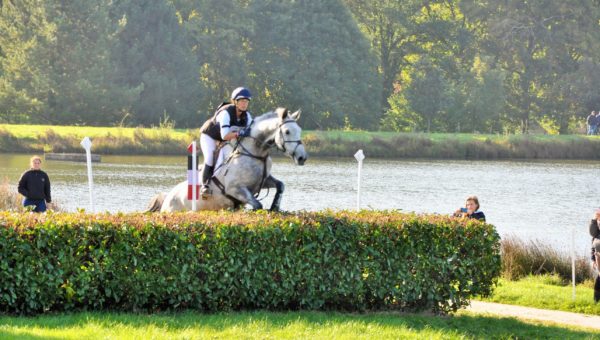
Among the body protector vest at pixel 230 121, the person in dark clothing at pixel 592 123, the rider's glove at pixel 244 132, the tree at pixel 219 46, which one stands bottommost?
the rider's glove at pixel 244 132

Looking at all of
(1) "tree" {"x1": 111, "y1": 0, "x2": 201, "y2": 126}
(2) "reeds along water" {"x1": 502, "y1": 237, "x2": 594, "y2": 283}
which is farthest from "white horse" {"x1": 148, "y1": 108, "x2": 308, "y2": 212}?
(1) "tree" {"x1": 111, "y1": 0, "x2": 201, "y2": 126}

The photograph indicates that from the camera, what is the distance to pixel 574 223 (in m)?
32.2

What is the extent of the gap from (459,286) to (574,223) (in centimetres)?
2018

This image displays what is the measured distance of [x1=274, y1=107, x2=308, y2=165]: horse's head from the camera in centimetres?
1333

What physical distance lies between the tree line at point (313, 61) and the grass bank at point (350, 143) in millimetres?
3854

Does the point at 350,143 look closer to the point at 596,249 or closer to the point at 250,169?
the point at 596,249

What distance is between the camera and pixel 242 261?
12.3m

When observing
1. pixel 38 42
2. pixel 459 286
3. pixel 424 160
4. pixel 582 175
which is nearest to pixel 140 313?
pixel 459 286

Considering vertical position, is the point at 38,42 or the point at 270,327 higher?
the point at 38,42

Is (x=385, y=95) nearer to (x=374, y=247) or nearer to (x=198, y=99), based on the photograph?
(x=198, y=99)

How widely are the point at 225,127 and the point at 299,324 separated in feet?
13.0

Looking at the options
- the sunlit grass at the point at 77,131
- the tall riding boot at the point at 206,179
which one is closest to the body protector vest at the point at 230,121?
the tall riding boot at the point at 206,179

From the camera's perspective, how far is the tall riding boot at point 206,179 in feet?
48.2

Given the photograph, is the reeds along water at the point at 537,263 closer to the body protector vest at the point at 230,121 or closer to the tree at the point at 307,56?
the body protector vest at the point at 230,121
